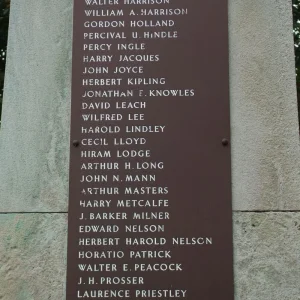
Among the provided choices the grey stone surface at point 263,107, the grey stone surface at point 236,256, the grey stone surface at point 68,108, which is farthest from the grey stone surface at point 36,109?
the grey stone surface at point 263,107

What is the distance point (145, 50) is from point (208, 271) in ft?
4.93

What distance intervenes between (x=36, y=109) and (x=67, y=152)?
1.21 ft

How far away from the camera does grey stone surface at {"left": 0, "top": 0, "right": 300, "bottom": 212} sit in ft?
11.2

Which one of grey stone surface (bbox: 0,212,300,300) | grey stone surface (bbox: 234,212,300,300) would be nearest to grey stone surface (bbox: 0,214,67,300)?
grey stone surface (bbox: 0,212,300,300)

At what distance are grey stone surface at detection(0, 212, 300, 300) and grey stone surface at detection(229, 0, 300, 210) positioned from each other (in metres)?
0.14

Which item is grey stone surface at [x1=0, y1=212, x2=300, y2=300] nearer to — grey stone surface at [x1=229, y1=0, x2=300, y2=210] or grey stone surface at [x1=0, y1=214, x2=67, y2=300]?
grey stone surface at [x1=0, y1=214, x2=67, y2=300]

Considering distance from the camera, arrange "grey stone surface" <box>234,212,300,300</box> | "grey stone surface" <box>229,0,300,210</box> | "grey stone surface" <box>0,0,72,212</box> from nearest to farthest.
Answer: "grey stone surface" <box>234,212,300,300</box>, "grey stone surface" <box>229,0,300,210</box>, "grey stone surface" <box>0,0,72,212</box>

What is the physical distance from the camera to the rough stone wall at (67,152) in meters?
3.33

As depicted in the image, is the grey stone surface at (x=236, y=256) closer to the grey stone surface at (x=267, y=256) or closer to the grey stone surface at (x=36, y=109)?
the grey stone surface at (x=267, y=256)

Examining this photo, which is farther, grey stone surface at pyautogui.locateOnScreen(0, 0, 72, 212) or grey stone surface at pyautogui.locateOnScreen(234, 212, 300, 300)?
grey stone surface at pyautogui.locateOnScreen(0, 0, 72, 212)

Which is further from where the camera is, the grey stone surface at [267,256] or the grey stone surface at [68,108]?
the grey stone surface at [68,108]

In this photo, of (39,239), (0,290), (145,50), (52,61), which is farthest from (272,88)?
(0,290)

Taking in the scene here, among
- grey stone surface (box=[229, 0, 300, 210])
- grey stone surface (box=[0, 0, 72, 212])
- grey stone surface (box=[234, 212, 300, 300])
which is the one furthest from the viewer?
grey stone surface (box=[0, 0, 72, 212])

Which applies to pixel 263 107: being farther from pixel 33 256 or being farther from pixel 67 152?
pixel 33 256
